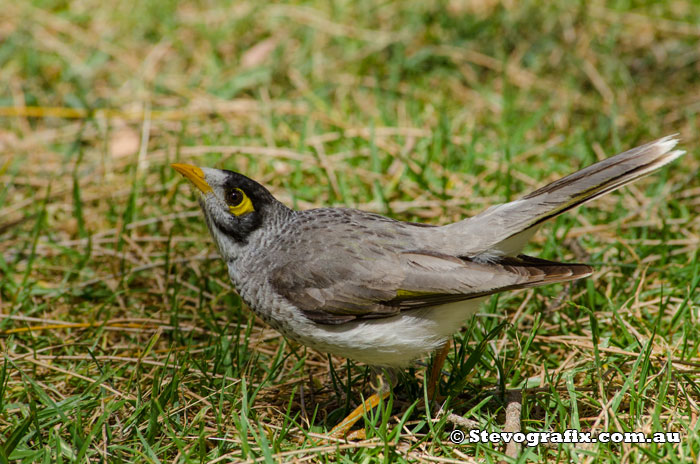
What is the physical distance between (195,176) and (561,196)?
84.1 inches

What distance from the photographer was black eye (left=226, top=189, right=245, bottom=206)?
14.6 feet

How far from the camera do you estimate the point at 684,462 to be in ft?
11.1

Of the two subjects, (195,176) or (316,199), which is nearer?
(195,176)

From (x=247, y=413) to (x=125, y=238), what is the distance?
243cm

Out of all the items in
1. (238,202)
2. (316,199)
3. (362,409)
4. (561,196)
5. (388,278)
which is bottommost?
(362,409)

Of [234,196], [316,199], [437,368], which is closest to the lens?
[437,368]

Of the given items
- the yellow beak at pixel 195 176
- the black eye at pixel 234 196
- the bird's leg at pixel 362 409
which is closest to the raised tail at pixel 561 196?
the bird's leg at pixel 362 409

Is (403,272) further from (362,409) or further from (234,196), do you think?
(234,196)

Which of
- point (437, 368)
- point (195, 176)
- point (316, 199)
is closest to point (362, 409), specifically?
point (437, 368)

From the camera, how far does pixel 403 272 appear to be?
13.2 feet

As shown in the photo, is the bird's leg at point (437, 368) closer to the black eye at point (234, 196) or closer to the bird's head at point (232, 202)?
the bird's head at point (232, 202)

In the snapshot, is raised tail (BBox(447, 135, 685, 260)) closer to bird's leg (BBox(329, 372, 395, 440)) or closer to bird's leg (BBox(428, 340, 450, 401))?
bird's leg (BBox(428, 340, 450, 401))

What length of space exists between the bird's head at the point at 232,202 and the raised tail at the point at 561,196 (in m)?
1.25

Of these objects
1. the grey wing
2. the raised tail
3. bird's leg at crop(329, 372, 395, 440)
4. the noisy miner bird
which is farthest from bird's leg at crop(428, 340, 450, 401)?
the raised tail
